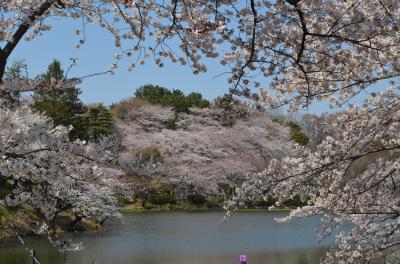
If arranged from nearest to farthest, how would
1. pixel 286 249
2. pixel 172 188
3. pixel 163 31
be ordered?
pixel 163 31 < pixel 286 249 < pixel 172 188

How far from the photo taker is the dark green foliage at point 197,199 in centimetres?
2462

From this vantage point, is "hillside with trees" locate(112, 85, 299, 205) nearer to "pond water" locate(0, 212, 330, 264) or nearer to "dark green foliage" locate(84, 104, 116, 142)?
"dark green foliage" locate(84, 104, 116, 142)

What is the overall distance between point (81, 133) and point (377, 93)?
1578 cm

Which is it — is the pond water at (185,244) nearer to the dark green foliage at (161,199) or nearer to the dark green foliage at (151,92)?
the dark green foliage at (161,199)

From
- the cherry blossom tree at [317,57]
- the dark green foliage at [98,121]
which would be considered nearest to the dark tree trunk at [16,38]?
the cherry blossom tree at [317,57]

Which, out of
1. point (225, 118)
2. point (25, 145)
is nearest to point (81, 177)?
point (25, 145)

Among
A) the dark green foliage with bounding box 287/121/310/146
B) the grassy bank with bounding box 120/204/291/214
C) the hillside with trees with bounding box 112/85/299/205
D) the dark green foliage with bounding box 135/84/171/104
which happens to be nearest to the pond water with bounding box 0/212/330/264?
the hillside with trees with bounding box 112/85/299/205

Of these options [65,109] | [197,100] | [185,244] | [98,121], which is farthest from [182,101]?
[185,244]

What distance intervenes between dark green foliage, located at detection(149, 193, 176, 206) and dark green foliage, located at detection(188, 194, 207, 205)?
0.85 metres

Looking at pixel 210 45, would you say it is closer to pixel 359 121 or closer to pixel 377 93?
pixel 377 93

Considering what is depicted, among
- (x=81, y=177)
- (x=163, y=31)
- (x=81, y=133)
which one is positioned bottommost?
(x=81, y=177)

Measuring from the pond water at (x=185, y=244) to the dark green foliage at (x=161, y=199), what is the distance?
4815 mm

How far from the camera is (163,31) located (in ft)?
10.3

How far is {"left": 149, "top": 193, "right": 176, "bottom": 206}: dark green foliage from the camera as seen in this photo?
24469mm
